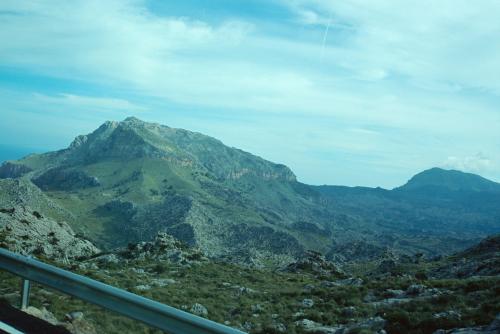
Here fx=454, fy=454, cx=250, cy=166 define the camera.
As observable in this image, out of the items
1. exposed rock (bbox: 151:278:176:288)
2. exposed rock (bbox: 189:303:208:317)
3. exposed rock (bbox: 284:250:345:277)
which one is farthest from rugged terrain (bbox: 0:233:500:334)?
exposed rock (bbox: 284:250:345:277)

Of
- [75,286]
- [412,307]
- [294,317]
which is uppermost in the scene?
[75,286]

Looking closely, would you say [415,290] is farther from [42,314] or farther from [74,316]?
[42,314]

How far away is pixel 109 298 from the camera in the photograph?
25.2 ft

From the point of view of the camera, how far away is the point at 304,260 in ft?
250

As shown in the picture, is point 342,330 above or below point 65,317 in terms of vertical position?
below

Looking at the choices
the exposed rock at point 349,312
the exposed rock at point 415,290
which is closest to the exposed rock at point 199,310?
the exposed rock at point 349,312

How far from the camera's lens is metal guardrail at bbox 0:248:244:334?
6.46 meters

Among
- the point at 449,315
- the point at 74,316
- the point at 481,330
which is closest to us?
the point at 74,316

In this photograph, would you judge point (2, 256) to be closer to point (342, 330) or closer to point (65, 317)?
point (65, 317)

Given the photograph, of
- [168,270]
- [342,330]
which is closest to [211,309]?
[342,330]

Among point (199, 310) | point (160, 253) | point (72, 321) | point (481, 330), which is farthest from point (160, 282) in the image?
point (160, 253)

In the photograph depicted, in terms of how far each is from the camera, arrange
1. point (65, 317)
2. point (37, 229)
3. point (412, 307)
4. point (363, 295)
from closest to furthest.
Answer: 1. point (65, 317)
2. point (412, 307)
3. point (363, 295)
4. point (37, 229)

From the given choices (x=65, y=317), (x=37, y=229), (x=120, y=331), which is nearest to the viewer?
(x=120, y=331)

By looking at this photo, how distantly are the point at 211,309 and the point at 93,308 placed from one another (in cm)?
→ 1408
